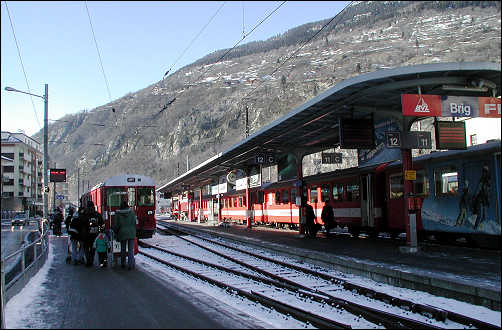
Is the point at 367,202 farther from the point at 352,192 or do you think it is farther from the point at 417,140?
the point at 417,140

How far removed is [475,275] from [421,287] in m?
1.04

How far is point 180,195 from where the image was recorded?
194 ft

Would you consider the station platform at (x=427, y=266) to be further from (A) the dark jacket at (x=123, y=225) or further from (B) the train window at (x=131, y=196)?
(B) the train window at (x=131, y=196)

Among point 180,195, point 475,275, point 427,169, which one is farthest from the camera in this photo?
point 180,195

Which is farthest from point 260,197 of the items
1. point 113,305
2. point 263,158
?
point 113,305

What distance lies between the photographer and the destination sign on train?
9016mm

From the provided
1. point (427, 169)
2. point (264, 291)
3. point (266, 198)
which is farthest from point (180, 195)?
point (264, 291)

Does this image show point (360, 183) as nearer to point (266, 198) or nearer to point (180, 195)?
point (266, 198)

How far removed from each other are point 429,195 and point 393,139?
9.90 ft

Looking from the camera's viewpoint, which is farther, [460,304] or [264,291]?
[264,291]

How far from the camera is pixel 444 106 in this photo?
9.34m

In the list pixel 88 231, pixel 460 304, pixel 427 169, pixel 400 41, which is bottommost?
pixel 460 304

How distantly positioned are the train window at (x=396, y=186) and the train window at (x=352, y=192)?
86.3 inches

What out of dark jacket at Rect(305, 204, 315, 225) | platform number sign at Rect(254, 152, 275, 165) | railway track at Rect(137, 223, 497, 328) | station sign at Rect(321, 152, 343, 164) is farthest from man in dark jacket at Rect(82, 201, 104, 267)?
station sign at Rect(321, 152, 343, 164)
